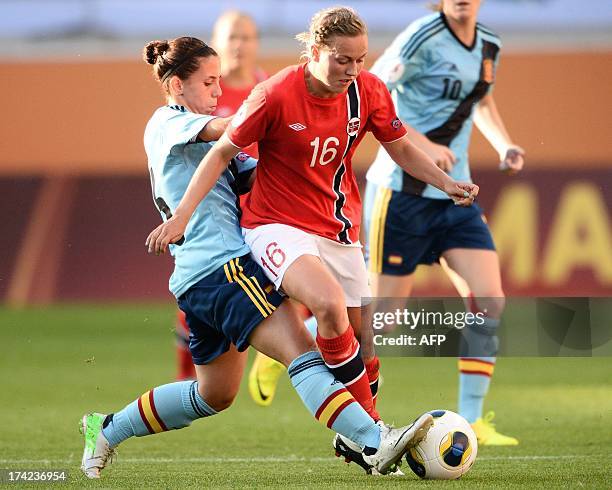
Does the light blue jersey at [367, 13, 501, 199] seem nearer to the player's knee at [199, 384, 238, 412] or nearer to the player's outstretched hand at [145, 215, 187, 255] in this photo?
the player's knee at [199, 384, 238, 412]

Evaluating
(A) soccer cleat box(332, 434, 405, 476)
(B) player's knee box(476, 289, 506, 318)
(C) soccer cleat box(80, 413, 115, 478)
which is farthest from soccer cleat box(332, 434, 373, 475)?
(B) player's knee box(476, 289, 506, 318)

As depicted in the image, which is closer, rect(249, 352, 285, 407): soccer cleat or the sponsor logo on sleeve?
the sponsor logo on sleeve

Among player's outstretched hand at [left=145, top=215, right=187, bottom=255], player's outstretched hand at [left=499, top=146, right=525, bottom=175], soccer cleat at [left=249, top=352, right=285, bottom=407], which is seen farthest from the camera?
soccer cleat at [left=249, top=352, right=285, bottom=407]

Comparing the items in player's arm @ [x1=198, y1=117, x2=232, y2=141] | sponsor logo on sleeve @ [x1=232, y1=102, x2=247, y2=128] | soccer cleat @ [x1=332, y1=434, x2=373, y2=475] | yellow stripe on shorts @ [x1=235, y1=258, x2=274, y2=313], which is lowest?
soccer cleat @ [x1=332, y1=434, x2=373, y2=475]

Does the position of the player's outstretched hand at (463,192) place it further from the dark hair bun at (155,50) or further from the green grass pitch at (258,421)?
the dark hair bun at (155,50)

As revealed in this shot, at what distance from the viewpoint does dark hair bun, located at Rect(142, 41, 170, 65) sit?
5215 millimetres

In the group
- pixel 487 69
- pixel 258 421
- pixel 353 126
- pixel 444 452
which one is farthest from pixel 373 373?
pixel 258 421

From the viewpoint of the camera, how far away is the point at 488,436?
6426mm

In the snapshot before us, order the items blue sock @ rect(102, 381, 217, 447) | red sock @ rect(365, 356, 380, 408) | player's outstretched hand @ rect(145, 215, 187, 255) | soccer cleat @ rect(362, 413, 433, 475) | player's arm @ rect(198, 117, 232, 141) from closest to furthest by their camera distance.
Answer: soccer cleat @ rect(362, 413, 433, 475), player's outstretched hand @ rect(145, 215, 187, 255), player's arm @ rect(198, 117, 232, 141), blue sock @ rect(102, 381, 217, 447), red sock @ rect(365, 356, 380, 408)

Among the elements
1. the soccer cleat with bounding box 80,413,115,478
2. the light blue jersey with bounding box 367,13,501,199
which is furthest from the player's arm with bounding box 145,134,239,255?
the light blue jersey with bounding box 367,13,501,199

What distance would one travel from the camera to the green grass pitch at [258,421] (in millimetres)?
5043

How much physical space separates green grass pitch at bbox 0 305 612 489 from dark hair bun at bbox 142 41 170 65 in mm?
1751

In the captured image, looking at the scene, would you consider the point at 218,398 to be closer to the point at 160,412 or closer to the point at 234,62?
the point at 160,412

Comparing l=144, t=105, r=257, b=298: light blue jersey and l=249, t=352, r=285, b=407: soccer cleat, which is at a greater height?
l=144, t=105, r=257, b=298: light blue jersey
